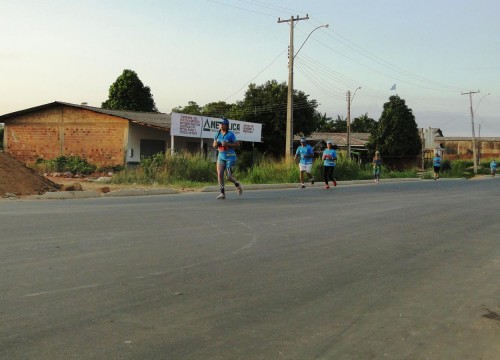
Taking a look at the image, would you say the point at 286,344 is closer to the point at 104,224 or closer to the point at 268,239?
the point at 268,239

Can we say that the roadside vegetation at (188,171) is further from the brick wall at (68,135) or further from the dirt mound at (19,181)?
the dirt mound at (19,181)

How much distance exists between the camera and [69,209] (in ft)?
33.1

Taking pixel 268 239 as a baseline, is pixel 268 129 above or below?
above

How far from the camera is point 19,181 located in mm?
13820

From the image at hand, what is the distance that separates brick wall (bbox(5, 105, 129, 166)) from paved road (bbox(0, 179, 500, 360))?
22848 mm

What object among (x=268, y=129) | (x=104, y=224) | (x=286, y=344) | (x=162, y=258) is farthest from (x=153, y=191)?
(x=268, y=129)

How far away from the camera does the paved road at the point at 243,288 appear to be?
3.73 meters

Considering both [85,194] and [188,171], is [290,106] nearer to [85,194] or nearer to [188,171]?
[188,171]

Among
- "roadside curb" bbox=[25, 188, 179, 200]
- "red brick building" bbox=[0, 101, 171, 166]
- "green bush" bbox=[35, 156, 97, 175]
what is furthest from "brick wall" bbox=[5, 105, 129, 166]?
"roadside curb" bbox=[25, 188, 179, 200]

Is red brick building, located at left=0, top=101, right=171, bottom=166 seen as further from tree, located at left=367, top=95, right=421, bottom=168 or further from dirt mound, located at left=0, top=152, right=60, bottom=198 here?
tree, located at left=367, top=95, right=421, bottom=168

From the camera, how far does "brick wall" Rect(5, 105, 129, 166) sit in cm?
3153

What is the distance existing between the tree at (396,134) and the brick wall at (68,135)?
26954 millimetres

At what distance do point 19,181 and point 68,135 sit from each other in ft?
64.2

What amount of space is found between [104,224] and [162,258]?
2.50 meters
